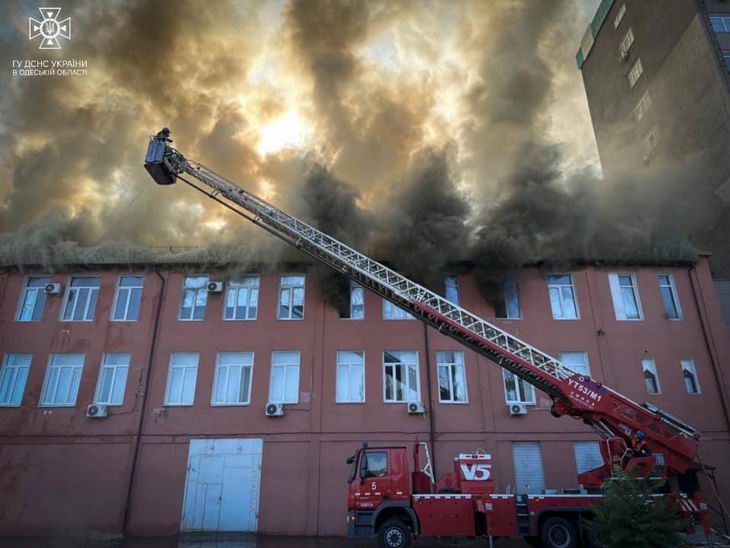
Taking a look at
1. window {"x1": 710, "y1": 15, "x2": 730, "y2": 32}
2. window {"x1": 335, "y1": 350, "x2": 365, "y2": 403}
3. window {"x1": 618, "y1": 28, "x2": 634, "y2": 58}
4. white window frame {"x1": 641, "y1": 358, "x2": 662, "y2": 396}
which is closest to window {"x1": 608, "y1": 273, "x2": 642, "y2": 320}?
white window frame {"x1": 641, "y1": 358, "x2": 662, "y2": 396}

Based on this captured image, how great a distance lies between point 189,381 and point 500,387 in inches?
422

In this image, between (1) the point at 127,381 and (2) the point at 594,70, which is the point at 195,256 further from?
(2) the point at 594,70

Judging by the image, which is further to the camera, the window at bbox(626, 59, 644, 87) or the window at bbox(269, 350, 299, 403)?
the window at bbox(626, 59, 644, 87)

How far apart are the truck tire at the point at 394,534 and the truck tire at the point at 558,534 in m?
2.96

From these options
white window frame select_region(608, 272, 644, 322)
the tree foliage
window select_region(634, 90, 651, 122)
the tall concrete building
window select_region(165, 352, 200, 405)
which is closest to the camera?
the tree foliage

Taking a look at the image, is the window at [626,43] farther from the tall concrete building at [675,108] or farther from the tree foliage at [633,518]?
the tree foliage at [633,518]

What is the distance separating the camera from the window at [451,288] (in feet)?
58.4

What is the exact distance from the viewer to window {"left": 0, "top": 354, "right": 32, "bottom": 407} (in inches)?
663

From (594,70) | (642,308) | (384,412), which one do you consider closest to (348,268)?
(384,412)

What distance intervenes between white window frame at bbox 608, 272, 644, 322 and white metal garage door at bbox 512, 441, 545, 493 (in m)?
5.59

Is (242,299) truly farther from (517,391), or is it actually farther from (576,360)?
(576,360)

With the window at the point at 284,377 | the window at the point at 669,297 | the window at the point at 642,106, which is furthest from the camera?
the window at the point at 642,106

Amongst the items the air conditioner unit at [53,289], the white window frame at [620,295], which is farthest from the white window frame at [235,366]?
the white window frame at [620,295]

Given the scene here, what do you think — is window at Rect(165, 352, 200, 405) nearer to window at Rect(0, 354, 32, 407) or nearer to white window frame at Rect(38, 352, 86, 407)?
white window frame at Rect(38, 352, 86, 407)
